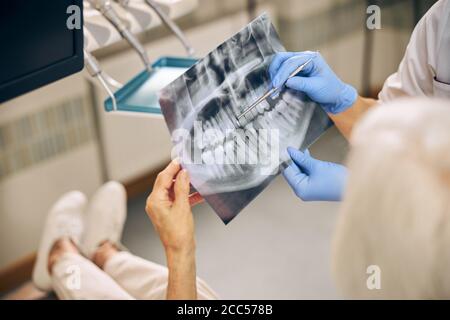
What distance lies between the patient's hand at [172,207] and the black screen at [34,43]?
25 centimetres

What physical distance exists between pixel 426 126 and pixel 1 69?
614 millimetres

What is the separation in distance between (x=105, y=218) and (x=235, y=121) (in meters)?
0.87

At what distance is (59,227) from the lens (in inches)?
67.0

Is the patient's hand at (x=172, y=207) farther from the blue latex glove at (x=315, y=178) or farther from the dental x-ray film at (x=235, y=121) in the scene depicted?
the blue latex glove at (x=315, y=178)

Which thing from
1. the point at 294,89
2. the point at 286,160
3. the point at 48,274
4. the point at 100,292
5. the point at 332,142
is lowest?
the point at 48,274

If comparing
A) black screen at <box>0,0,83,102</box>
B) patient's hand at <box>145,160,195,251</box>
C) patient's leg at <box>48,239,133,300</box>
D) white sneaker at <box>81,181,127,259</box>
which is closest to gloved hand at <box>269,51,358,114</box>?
patient's hand at <box>145,160,195,251</box>

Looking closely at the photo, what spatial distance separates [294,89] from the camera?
98 cm

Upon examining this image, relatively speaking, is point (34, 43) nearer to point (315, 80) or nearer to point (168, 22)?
point (168, 22)

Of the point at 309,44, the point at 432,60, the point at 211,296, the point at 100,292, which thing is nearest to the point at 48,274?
the point at 100,292

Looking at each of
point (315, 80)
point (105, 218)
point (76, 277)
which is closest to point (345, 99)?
point (315, 80)

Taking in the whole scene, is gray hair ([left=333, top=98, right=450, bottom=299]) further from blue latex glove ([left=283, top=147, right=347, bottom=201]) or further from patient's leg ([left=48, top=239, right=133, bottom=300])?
patient's leg ([left=48, top=239, right=133, bottom=300])

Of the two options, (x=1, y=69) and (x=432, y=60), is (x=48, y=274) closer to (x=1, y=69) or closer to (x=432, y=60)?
(x=1, y=69)

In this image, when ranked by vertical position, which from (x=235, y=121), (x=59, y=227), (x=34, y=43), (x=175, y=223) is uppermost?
(x=34, y=43)

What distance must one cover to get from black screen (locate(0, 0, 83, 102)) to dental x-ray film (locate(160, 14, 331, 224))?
0.63 ft
